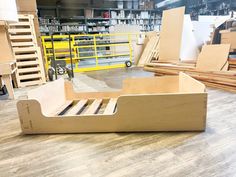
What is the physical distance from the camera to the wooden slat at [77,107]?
5.57 feet

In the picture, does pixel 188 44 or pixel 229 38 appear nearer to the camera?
pixel 229 38

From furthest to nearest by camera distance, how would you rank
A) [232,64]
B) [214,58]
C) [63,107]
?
[214,58] < [232,64] < [63,107]

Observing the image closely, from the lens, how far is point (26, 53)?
352cm

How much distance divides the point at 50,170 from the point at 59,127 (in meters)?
0.44

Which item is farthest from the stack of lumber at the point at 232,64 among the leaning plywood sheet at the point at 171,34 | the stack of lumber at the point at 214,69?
the leaning plywood sheet at the point at 171,34

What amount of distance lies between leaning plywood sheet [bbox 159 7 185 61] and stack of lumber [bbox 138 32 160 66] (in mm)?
1230

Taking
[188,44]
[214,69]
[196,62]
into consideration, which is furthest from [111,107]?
[188,44]

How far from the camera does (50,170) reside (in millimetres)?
1046

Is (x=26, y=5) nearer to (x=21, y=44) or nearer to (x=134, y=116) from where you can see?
(x=21, y=44)

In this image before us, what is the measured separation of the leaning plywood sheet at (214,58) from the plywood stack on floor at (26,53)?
2727mm

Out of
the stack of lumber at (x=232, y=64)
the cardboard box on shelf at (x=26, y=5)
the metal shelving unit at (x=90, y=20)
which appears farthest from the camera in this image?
the metal shelving unit at (x=90, y=20)

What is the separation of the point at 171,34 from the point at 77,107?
118 inches

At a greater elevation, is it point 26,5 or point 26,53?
point 26,5

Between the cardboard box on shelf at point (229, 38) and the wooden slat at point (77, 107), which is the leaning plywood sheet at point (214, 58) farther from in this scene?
the wooden slat at point (77, 107)
